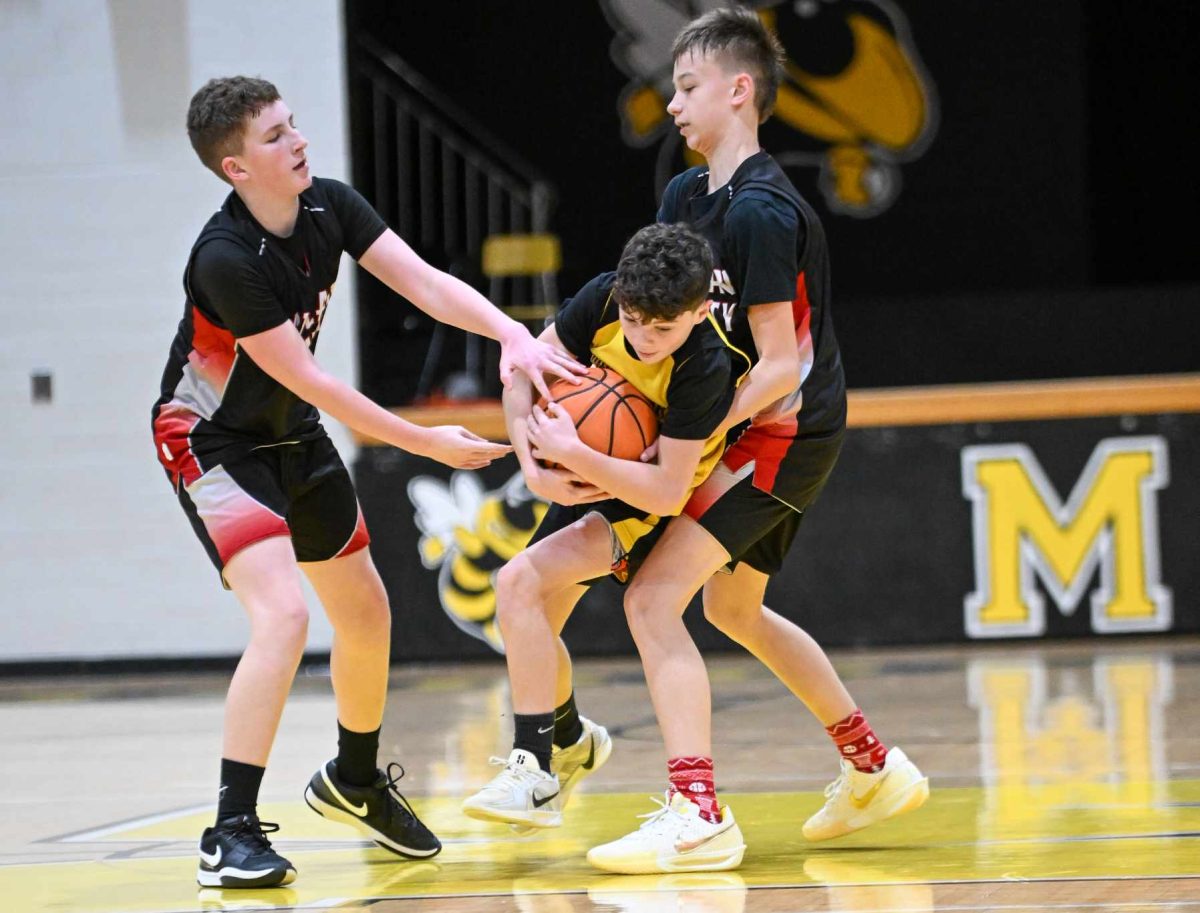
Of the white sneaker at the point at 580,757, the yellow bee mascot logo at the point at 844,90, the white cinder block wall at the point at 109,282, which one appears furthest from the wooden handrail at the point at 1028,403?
the white sneaker at the point at 580,757

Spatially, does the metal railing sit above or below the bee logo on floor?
above

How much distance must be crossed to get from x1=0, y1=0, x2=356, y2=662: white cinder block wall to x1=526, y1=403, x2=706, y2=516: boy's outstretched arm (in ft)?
17.4

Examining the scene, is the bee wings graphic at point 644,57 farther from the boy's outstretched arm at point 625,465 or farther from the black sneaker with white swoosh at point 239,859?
the black sneaker with white swoosh at point 239,859

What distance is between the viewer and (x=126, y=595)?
8.69 metres

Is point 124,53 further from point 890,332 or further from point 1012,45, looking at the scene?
point 1012,45

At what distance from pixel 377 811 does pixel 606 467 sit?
1.02 meters

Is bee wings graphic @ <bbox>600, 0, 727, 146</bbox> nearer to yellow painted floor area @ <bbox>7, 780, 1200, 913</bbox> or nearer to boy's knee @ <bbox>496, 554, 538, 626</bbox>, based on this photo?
yellow painted floor area @ <bbox>7, 780, 1200, 913</bbox>

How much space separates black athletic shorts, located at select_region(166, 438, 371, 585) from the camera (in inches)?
139

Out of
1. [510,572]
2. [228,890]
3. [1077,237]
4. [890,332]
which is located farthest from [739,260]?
[1077,237]

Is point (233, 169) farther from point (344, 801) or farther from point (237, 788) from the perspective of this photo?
point (344, 801)

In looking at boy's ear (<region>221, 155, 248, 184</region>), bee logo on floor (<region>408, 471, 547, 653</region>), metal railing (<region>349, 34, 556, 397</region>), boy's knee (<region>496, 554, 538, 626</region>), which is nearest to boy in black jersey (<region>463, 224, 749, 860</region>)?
boy's knee (<region>496, 554, 538, 626</region>)

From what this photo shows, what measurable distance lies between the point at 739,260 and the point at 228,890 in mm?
1678

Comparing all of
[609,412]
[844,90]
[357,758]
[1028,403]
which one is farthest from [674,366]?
[844,90]

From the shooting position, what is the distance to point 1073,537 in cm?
783
